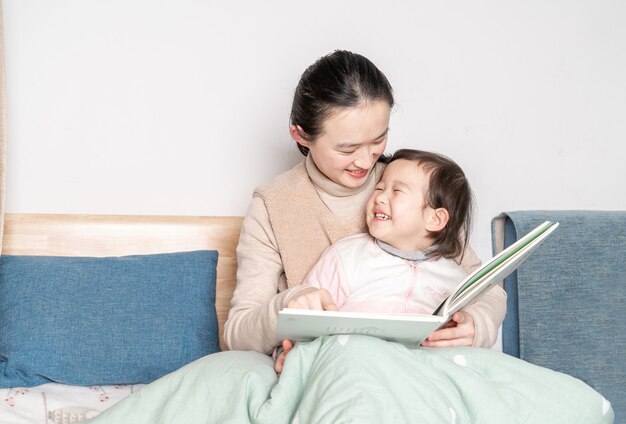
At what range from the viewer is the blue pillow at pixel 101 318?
75.6 inches

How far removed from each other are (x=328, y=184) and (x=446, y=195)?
0.30m

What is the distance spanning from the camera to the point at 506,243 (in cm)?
219

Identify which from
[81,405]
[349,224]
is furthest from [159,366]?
[349,224]

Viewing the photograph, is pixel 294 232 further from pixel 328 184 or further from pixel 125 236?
pixel 125 236

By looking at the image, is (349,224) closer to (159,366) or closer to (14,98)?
(159,366)

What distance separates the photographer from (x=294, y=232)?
1872 millimetres

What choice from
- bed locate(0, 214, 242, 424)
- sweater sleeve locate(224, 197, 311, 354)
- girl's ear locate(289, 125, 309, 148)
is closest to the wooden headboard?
bed locate(0, 214, 242, 424)

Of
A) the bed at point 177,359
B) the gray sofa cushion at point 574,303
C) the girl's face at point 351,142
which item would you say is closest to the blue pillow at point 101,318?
the bed at point 177,359

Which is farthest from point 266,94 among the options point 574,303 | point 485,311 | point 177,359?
point 574,303

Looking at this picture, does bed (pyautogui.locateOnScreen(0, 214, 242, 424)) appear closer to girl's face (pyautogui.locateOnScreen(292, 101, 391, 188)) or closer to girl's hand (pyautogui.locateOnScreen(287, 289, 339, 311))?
girl's face (pyautogui.locateOnScreen(292, 101, 391, 188))

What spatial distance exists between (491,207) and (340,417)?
57.0 inches

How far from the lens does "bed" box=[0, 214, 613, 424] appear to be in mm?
1322

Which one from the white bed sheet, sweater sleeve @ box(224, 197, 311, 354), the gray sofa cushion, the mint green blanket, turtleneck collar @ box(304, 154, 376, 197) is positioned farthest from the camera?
the gray sofa cushion

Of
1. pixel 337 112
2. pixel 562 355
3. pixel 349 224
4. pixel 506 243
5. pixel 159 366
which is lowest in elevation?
pixel 562 355
